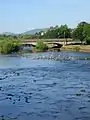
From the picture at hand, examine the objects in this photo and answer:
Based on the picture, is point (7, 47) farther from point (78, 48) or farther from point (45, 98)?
point (45, 98)

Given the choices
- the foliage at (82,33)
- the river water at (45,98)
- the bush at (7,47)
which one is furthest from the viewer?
the foliage at (82,33)

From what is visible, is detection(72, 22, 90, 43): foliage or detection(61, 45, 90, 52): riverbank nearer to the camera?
detection(61, 45, 90, 52): riverbank

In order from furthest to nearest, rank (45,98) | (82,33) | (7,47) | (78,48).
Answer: (82,33), (78,48), (7,47), (45,98)

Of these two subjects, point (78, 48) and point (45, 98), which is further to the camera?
point (78, 48)

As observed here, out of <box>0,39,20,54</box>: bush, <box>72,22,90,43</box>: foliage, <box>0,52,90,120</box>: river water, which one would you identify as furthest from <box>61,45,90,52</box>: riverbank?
<box>0,52,90,120</box>: river water

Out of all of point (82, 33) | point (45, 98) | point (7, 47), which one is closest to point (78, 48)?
point (82, 33)

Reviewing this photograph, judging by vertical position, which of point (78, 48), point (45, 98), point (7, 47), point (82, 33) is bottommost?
point (78, 48)

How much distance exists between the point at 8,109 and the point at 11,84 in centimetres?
1171

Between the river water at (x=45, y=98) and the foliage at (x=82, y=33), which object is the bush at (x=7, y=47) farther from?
the river water at (x=45, y=98)

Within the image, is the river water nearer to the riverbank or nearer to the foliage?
the riverbank

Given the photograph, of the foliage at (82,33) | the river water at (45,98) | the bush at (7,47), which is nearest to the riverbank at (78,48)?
the foliage at (82,33)

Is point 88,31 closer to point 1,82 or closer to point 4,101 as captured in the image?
point 1,82

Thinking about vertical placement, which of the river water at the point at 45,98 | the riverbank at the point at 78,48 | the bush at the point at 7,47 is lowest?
the riverbank at the point at 78,48

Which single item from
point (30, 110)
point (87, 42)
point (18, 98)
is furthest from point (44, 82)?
point (87, 42)
